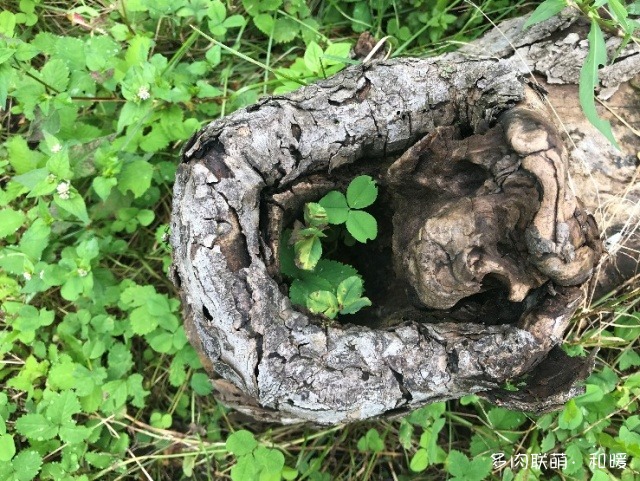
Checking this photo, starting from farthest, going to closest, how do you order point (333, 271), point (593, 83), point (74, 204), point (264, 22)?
point (264, 22) → point (74, 204) → point (333, 271) → point (593, 83)

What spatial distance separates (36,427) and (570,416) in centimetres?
240

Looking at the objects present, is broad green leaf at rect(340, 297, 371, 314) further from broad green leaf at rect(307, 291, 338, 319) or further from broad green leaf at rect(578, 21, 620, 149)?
broad green leaf at rect(578, 21, 620, 149)

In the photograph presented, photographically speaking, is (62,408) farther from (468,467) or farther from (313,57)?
(313,57)

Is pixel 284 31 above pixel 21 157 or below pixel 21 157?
above

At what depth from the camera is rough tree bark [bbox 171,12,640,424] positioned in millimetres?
1612

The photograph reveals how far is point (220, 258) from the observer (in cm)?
167

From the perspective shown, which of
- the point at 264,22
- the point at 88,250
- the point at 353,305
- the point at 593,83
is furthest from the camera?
the point at 264,22

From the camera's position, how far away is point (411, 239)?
1.86 meters

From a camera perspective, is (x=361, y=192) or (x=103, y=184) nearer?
(x=361, y=192)

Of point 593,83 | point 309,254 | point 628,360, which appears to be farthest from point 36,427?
point 628,360

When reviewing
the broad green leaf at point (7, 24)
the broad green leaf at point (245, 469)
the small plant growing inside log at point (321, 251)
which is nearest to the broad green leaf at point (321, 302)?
the small plant growing inside log at point (321, 251)

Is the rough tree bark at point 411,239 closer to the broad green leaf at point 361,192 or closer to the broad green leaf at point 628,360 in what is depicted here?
the broad green leaf at point 361,192

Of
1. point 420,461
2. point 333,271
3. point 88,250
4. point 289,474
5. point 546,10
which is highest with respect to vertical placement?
point 546,10

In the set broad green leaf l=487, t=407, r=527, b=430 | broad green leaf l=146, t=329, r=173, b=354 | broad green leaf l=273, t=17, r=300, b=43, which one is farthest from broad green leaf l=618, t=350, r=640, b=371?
broad green leaf l=273, t=17, r=300, b=43
